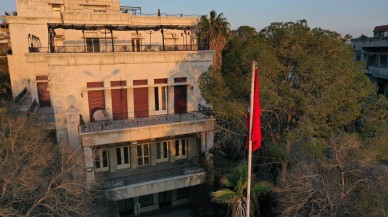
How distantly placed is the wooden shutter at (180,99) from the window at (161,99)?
30.9 inches

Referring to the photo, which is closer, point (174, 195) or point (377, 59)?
point (174, 195)

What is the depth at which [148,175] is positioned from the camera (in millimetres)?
19922

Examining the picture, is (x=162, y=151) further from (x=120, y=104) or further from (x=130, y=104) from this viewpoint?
(x=120, y=104)

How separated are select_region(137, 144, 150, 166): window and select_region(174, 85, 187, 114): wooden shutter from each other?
3637 mm

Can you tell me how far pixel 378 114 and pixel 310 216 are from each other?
27.7ft

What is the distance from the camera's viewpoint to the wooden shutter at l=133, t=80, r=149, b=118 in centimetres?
2039

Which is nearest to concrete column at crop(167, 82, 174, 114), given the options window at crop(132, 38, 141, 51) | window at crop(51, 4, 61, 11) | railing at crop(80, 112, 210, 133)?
railing at crop(80, 112, 210, 133)

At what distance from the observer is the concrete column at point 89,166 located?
707 inches

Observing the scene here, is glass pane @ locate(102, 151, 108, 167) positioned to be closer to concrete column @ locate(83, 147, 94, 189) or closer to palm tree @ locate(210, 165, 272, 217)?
concrete column @ locate(83, 147, 94, 189)

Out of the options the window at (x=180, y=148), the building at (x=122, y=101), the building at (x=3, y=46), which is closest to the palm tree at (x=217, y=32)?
the building at (x=122, y=101)

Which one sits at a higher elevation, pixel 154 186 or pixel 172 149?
pixel 172 149

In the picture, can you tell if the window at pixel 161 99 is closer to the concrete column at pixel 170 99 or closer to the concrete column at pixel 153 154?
the concrete column at pixel 170 99

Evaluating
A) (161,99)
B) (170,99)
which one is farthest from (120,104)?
(170,99)

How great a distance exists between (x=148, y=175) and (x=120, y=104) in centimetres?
537
